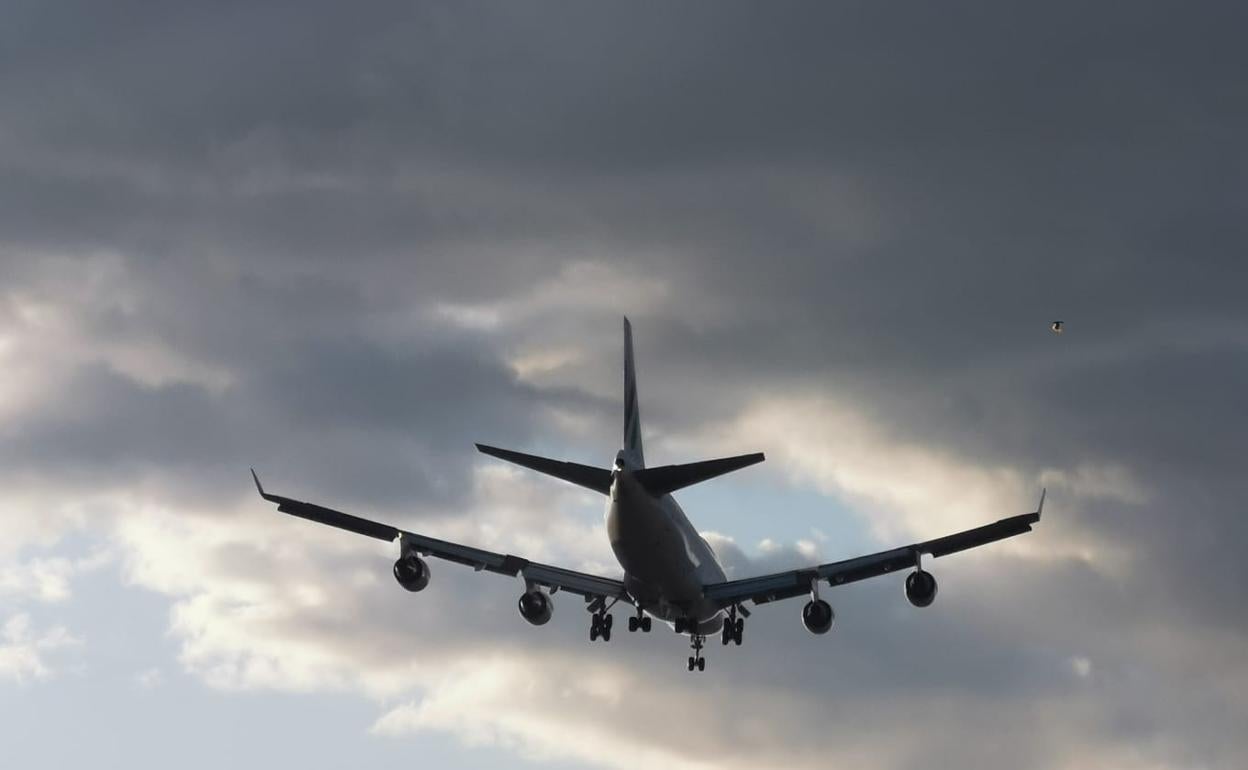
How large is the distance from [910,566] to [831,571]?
4087 millimetres

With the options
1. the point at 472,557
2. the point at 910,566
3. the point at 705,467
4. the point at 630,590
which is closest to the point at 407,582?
the point at 472,557

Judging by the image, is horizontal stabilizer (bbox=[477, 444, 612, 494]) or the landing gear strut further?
the landing gear strut

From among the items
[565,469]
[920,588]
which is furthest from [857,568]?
[565,469]

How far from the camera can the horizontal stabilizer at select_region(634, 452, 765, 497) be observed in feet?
265

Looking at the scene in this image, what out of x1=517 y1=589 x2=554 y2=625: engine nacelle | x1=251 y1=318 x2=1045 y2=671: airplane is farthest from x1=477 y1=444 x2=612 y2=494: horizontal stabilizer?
x1=517 y1=589 x2=554 y2=625: engine nacelle

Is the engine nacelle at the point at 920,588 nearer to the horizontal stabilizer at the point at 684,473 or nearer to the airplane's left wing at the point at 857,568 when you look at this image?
the airplane's left wing at the point at 857,568

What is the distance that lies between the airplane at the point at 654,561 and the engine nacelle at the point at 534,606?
5cm

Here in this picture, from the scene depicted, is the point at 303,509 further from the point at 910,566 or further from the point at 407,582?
the point at 910,566

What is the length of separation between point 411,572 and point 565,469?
34.8 feet

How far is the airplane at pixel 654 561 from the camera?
281 feet

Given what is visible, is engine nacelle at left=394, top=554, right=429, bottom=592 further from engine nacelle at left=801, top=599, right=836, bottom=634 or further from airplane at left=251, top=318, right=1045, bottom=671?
engine nacelle at left=801, top=599, right=836, bottom=634

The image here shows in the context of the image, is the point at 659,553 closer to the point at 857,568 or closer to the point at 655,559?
the point at 655,559

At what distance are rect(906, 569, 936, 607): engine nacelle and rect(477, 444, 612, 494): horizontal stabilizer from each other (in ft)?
49.3

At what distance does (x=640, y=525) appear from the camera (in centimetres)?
8688
